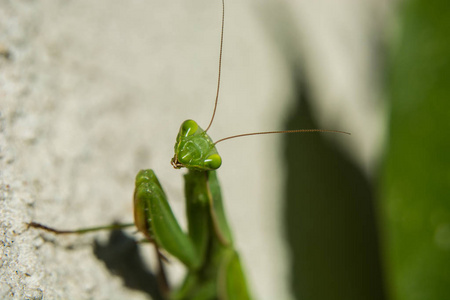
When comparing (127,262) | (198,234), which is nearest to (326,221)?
(198,234)

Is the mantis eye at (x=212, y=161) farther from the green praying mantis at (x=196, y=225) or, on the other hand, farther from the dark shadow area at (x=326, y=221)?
the dark shadow area at (x=326, y=221)

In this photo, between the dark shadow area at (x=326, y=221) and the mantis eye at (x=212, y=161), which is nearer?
the mantis eye at (x=212, y=161)

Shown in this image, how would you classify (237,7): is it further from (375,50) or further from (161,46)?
(375,50)

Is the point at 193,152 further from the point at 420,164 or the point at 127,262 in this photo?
the point at 420,164

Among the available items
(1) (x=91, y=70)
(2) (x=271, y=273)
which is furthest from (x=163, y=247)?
(2) (x=271, y=273)

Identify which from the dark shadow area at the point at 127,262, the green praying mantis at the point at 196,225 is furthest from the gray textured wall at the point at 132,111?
the green praying mantis at the point at 196,225

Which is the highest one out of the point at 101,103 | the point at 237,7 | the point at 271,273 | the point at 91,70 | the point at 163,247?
the point at 237,7

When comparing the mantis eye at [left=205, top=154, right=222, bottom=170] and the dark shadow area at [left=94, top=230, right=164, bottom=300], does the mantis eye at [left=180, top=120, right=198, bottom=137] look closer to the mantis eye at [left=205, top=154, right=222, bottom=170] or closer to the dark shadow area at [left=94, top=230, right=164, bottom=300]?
the mantis eye at [left=205, top=154, right=222, bottom=170]
